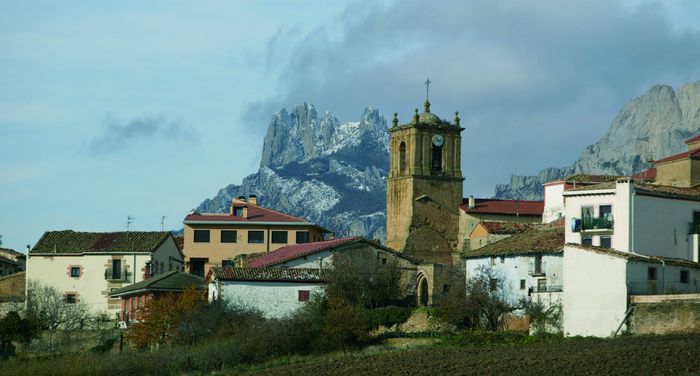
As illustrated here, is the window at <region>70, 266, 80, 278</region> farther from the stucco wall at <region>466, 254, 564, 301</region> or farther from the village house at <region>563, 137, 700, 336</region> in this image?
the village house at <region>563, 137, 700, 336</region>

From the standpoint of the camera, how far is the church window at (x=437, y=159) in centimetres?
11762

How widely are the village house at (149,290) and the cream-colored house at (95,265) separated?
6078 millimetres

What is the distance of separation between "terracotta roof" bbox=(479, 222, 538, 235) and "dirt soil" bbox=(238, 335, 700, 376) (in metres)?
28.1

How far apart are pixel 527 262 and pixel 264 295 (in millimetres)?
13538

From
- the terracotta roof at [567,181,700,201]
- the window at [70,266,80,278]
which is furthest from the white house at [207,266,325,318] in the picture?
the window at [70,266,80,278]

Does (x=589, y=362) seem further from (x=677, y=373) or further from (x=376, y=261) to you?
(x=376, y=261)

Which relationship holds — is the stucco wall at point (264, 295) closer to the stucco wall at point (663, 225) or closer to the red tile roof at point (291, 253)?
the red tile roof at point (291, 253)

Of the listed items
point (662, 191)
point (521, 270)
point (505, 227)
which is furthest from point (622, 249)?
point (505, 227)

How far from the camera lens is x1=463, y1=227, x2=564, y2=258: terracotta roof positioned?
78.8m

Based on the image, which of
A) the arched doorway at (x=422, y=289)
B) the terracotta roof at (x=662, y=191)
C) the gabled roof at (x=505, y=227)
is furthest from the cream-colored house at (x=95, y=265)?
the terracotta roof at (x=662, y=191)

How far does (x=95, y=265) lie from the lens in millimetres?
101375

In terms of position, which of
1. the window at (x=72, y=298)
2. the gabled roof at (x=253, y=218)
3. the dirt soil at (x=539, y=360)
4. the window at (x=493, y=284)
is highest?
the gabled roof at (x=253, y=218)

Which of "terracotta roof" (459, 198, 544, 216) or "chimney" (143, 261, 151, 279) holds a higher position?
"terracotta roof" (459, 198, 544, 216)

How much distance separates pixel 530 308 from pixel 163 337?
19.2 metres
